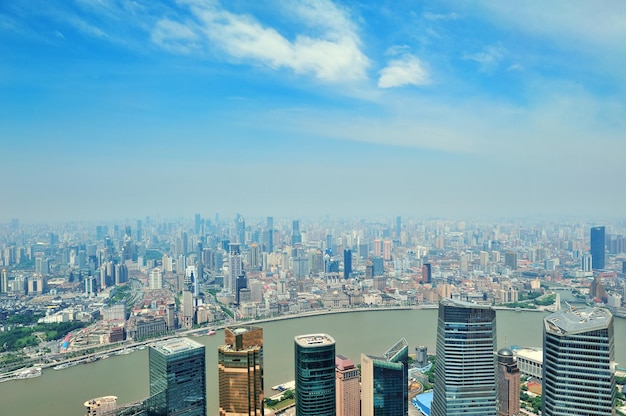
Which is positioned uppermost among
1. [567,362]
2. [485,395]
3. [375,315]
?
[567,362]

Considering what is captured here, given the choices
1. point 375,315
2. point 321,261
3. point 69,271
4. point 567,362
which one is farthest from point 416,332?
point 69,271

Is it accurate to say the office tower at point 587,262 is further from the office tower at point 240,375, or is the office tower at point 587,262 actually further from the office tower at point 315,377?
the office tower at point 240,375

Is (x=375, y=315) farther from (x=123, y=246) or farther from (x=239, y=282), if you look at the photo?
(x=123, y=246)

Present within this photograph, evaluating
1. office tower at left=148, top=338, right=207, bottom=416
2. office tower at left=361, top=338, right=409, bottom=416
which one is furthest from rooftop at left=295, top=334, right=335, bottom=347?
office tower at left=148, top=338, right=207, bottom=416

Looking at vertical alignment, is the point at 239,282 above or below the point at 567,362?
below

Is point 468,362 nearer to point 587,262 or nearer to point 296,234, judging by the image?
point 587,262

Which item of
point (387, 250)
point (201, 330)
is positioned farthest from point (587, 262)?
point (201, 330)

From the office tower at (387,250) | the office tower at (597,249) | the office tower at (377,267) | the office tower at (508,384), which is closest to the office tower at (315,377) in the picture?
the office tower at (508,384)
